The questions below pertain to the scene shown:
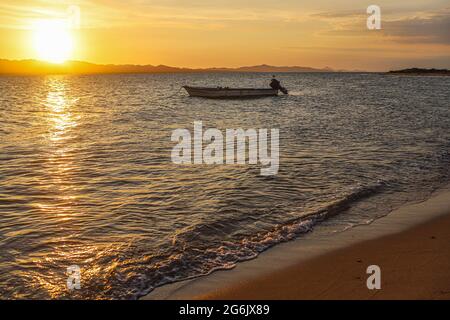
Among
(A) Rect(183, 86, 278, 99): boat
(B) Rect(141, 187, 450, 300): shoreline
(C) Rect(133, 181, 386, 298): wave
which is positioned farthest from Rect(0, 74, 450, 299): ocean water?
(A) Rect(183, 86, 278, 99): boat

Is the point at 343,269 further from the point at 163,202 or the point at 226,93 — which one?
the point at 226,93

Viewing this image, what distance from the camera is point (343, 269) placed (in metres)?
7.94

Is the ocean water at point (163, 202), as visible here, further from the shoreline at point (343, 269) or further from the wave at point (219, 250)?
the shoreline at point (343, 269)

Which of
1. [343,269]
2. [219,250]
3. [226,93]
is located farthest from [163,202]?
[226,93]

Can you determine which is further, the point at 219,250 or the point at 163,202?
the point at 163,202

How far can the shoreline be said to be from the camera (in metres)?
7.03

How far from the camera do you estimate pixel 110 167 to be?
1742cm

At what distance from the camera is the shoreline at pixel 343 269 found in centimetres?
703

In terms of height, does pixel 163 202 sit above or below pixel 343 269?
above
